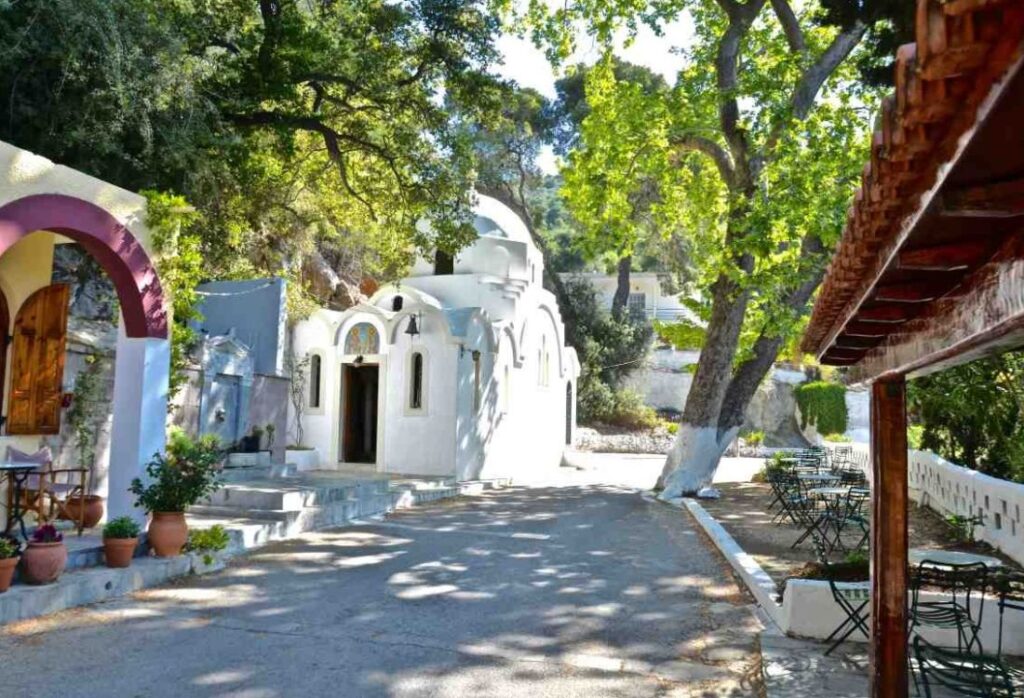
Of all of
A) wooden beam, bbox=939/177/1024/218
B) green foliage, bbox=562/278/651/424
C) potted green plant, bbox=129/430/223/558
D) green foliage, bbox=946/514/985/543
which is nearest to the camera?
wooden beam, bbox=939/177/1024/218

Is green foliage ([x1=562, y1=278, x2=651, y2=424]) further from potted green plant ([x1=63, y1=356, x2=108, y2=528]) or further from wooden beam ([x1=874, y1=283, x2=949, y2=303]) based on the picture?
wooden beam ([x1=874, y1=283, x2=949, y2=303])

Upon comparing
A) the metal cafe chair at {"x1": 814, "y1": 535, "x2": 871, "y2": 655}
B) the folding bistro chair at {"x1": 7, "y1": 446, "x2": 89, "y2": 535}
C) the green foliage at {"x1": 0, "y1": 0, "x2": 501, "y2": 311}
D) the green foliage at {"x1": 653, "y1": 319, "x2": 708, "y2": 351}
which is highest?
the green foliage at {"x1": 0, "y1": 0, "x2": 501, "y2": 311}

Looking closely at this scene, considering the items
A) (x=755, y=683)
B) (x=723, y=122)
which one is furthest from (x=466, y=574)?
(x=723, y=122)

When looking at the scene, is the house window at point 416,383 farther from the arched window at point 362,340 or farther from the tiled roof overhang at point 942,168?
the tiled roof overhang at point 942,168

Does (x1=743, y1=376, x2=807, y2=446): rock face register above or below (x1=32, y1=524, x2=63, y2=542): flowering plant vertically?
above

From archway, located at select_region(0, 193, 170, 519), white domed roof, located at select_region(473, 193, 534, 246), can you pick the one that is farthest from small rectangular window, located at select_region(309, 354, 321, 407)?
archway, located at select_region(0, 193, 170, 519)

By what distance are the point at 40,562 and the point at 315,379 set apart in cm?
1199

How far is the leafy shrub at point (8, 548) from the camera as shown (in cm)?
648

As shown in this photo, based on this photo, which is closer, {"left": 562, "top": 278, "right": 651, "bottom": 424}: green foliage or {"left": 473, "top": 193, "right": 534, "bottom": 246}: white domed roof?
{"left": 473, "top": 193, "right": 534, "bottom": 246}: white domed roof

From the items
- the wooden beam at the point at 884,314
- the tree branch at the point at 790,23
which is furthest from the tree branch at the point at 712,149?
the wooden beam at the point at 884,314

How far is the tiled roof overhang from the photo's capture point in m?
1.52

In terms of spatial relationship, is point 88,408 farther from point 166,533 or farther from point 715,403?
point 715,403

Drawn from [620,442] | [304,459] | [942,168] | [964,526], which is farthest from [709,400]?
[620,442]

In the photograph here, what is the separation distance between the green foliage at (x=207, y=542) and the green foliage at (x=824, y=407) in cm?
3001
